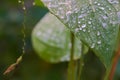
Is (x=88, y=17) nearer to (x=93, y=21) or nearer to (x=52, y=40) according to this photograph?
(x=93, y=21)

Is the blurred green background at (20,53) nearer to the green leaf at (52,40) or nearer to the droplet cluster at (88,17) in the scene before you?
the green leaf at (52,40)

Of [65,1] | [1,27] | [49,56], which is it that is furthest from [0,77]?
[65,1]

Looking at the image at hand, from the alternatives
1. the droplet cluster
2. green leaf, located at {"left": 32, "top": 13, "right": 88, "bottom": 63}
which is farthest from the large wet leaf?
green leaf, located at {"left": 32, "top": 13, "right": 88, "bottom": 63}

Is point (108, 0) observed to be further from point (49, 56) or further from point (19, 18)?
point (19, 18)

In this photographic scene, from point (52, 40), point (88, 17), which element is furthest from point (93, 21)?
point (52, 40)

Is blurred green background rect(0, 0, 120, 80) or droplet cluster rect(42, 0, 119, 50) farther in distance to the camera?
blurred green background rect(0, 0, 120, 80)

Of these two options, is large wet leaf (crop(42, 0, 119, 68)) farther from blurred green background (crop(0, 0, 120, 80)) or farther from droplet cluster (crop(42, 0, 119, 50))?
blurred green background (crop(0, 0, 120, 80))
